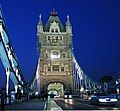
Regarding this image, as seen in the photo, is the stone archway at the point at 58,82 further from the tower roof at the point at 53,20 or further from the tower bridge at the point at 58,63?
the tower roof at the point at 53,20

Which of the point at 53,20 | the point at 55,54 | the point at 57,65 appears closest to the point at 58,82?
the point at 57,65

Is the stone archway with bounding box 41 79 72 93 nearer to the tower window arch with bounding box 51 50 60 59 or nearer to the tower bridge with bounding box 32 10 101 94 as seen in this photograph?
the tower bridge with bounding box 32 10 101 94

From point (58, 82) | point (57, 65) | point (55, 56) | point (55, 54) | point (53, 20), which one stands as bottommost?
point (58, 82)

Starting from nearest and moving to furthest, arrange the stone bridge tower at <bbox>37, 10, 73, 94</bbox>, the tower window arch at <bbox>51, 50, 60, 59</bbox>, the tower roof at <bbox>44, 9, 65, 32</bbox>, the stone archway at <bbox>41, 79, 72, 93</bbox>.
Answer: the stone archway at <bbox>41, 79, 72, 93</bbox> → the stone bridge tower at <bbox>37, 10, 73, 94</bbox> → the tower window arch at <bbox>51, 50, 60, 59</bbox> → the tower roof at <bbox>44, 9, 65, 32</bbox>

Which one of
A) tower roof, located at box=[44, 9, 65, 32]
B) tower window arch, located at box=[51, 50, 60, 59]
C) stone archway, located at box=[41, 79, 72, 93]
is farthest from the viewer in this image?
tower roof, located at box=[44, 9, 65, 32]

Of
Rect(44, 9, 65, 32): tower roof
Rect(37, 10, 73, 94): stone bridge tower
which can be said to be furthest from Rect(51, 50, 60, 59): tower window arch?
Rect(44, 9, 65, 32): tower roof

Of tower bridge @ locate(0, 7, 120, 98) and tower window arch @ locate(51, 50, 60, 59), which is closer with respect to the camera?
tower bridge @ locate(0, 7, 120, 98)

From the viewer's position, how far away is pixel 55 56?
135000 millimetres

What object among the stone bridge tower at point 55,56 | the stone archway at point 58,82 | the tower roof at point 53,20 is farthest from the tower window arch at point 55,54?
the tower roof at point 53,20

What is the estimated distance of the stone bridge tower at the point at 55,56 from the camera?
5039 inches

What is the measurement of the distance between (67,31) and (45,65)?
19586 mm

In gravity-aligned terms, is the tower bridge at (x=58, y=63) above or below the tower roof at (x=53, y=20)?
below

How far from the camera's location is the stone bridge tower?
12800cm

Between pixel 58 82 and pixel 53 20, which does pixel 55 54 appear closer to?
pixel 58 82
